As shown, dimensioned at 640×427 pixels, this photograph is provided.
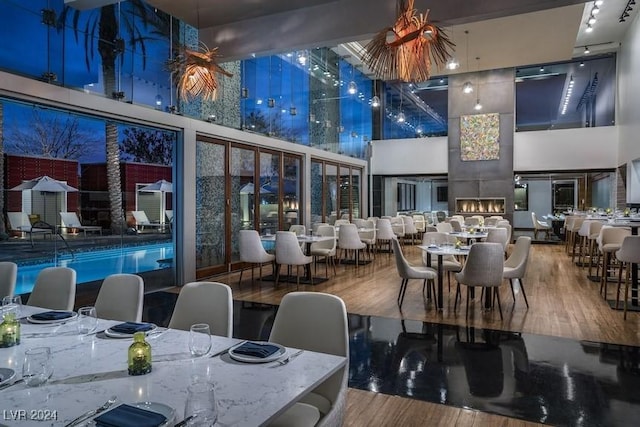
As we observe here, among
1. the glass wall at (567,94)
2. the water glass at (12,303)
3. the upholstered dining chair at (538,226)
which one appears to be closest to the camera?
the water glass at (12,303)

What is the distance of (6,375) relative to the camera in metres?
1.78

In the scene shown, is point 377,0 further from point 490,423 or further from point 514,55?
point 514,55

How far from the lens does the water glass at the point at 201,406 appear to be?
136 cm

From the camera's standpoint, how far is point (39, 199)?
6098mm

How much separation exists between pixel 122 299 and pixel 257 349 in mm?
1676

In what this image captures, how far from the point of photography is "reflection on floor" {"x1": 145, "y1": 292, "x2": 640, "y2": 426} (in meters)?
3.21

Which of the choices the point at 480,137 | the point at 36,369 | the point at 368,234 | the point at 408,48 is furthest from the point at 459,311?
the point at 480,137

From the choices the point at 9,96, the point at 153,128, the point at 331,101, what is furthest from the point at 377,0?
the point at 331,101

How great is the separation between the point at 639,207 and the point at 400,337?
928 centimetres

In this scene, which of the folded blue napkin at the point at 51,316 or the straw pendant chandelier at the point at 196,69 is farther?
the straw pendant chandelier at the point at 196,69

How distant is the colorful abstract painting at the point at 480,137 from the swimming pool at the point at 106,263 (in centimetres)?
1087

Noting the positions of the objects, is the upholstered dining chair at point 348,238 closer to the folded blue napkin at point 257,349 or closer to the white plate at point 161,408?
the folded blue napkin at point 257,349

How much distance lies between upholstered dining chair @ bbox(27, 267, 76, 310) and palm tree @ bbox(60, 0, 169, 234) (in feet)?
11.5

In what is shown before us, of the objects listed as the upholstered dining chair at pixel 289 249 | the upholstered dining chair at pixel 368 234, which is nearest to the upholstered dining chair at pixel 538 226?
the upholstered dining chair at pixel 368 234
